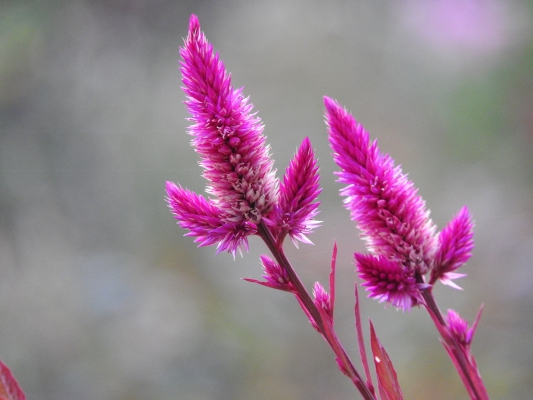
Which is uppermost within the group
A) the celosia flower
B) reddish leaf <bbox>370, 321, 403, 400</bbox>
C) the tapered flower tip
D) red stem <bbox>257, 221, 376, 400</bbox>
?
the tapered flower tip

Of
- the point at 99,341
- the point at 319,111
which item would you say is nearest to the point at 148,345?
the point at 99,341


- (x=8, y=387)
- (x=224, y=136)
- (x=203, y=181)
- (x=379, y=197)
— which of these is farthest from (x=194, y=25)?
(x=203, y=181)

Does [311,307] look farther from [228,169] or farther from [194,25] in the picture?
[194,25]

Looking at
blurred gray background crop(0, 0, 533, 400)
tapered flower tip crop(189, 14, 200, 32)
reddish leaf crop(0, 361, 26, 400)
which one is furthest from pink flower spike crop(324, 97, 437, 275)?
blurred gray background crop(0, 0, 533, 400)

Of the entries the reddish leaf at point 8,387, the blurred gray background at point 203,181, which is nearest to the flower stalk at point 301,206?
the reddish leaf at point 8,387

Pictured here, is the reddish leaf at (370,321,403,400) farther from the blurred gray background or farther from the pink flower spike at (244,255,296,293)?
the blurred gray background
